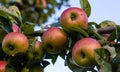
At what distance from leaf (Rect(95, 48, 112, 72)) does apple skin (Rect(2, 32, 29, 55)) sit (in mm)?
236

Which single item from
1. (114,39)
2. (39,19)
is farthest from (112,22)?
(39,19)

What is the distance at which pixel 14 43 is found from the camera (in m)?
1.21

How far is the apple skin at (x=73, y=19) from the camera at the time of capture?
121 cm

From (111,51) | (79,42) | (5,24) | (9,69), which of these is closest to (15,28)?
(5,24)

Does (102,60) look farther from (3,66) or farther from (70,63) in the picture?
(3,66)

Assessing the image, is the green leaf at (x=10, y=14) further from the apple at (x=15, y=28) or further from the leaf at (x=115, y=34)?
the leaf at (x=115, y=34)

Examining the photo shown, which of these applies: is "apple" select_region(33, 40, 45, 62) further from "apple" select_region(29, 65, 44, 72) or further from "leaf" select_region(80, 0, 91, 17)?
"leaf" select_region(80, 0, 91, 17)

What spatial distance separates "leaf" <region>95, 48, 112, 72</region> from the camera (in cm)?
109

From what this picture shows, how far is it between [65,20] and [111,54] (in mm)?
198

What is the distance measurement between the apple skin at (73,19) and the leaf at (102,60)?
0.43 ft

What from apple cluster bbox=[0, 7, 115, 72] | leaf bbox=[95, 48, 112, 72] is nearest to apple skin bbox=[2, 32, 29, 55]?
apple cluster bbox=[0, 7, 115, 72]

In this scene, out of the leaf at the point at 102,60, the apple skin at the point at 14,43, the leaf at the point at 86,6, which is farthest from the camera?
the leaf at the point at 86,6

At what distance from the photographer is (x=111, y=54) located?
1.11 m

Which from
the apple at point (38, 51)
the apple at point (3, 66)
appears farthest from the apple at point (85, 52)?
the apple at point (3, 66)
